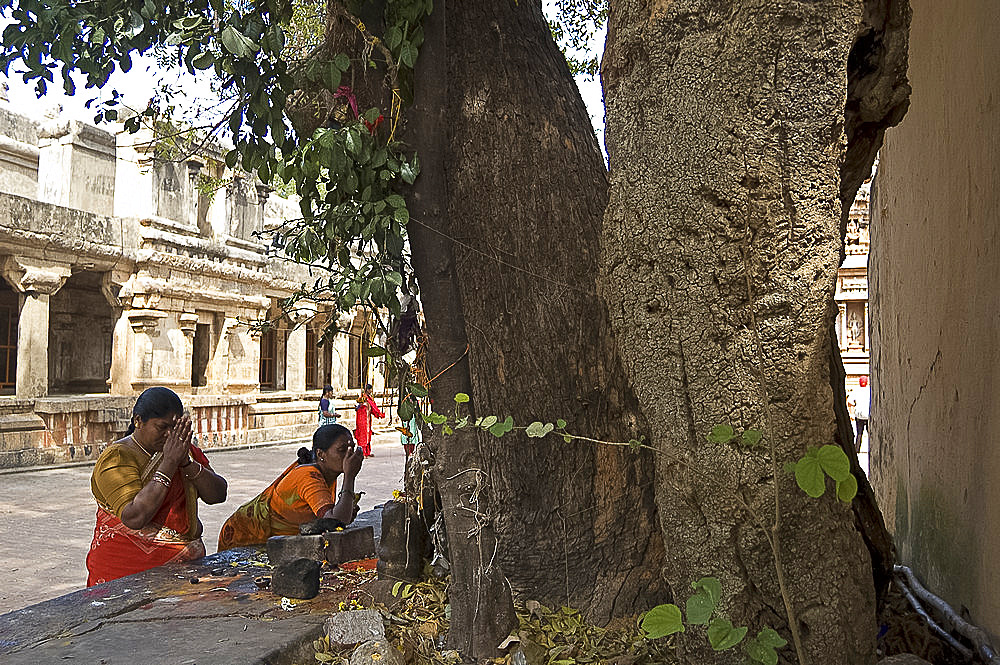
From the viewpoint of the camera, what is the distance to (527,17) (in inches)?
114

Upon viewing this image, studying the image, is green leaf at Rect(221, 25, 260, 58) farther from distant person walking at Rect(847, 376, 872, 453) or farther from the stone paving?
distant person walking at Rect(847, 376, 872, 453)

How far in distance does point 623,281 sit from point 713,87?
0.55 meters

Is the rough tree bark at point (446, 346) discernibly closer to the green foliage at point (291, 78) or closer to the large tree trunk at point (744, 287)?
the green foliage at point (291, 78)

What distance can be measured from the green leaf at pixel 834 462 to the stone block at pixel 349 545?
8.03 ft

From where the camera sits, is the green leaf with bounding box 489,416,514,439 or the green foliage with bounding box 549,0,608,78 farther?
the green foliage with bounding box 549,0,608,78

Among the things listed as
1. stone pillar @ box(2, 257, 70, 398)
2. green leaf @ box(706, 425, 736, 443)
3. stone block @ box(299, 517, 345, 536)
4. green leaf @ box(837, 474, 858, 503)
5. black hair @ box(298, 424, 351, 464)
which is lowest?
stone block @ box(299, 517, 345, 536)

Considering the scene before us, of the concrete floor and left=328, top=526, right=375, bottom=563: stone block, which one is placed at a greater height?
left=328, top=526, right=375, bottom=563: stone block

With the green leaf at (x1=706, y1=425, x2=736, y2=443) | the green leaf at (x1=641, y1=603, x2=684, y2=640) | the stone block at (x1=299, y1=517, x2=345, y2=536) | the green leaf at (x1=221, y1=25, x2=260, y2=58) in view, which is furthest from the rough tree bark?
the stone block at (x1=299, y1=517, x2=345, y2=536)

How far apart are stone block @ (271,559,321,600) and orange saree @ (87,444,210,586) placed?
931 mm

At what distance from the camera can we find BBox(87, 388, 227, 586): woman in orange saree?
368 cm

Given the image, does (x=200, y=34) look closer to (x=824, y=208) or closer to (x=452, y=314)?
(x=452, y=314)

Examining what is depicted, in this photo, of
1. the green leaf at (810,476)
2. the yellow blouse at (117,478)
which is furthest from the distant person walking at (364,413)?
the green leaf at (810,476)

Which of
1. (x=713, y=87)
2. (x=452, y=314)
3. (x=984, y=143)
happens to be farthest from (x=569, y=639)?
(x=984, y=143)

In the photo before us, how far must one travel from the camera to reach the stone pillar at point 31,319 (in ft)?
39.5
